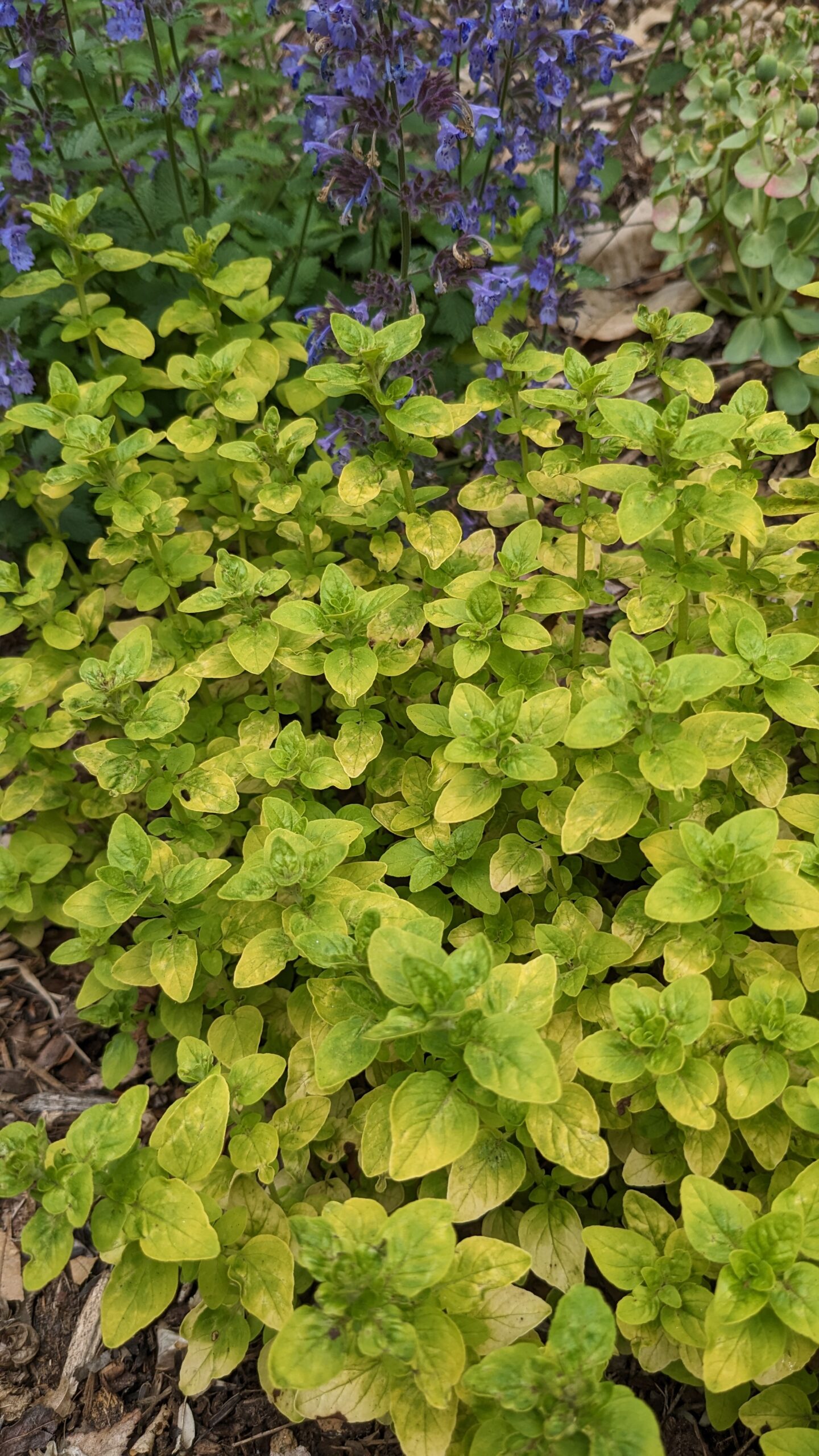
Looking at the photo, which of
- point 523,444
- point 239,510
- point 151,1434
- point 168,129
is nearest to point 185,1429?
point 151,1434

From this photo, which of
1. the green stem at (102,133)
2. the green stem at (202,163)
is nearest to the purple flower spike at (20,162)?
the green stem at (102,133)

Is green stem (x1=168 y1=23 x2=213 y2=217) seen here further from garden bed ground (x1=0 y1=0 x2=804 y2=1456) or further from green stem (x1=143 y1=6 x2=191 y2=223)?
garden bed ground (x1=0 y1=0 x2=804 y2=1456)

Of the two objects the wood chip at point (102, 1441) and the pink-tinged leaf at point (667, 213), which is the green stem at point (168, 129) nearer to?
the pink-tinged leaf at point (667, 213)

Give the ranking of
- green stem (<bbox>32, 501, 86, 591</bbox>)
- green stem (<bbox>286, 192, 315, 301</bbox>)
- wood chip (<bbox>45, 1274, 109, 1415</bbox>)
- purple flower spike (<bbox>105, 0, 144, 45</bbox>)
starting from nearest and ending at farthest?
wood chip (<bbox>45, 1274, 109, 1415</bbox>)
purple flower spike (<bbox>105, 0, 144, 45</bbox>)
green stem (<bbox>32, 501, 86, 591</bbox>)
green stem (<bbox>286, 192, 315, 301</bbox>)

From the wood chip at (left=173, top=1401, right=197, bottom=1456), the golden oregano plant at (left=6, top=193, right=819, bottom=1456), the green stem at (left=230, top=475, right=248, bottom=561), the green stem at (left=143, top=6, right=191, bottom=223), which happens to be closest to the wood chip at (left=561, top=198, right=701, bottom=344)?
the golden oregano plant at (left=6, top=193, right=819, bottom=1456)

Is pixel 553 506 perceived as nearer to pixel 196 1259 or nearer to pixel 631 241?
pixel 631 241

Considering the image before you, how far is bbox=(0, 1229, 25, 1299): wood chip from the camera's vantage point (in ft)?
8.77

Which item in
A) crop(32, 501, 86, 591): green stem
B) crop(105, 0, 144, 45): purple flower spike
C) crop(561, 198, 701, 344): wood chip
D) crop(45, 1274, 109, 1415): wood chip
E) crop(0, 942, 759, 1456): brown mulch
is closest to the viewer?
crop(0, 942, 759, 1456): brown mulch

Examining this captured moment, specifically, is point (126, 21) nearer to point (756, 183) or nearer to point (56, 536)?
point (56, 536)

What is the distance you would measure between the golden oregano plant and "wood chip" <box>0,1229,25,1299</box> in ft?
1.67

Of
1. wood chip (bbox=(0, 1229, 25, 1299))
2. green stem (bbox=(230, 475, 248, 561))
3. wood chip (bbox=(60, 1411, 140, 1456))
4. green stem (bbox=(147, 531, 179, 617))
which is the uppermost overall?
green stem (bbox=(230, 475, 248, 561))

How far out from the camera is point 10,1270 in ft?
8.93

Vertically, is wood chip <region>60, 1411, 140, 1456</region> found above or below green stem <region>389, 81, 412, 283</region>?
below

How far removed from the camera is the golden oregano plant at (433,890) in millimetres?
1771
